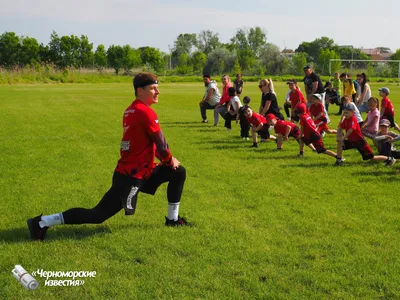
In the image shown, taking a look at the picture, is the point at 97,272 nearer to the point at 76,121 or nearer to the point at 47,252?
the point at 47,252

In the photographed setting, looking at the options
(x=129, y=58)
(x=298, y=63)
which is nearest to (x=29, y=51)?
(x=129, y=58)

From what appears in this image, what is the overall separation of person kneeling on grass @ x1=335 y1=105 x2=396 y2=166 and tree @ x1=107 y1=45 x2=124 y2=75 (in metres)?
87.8

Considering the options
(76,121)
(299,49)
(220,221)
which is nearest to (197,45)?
(299,49)

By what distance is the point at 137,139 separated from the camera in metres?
4.99

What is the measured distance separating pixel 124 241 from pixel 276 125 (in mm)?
6878

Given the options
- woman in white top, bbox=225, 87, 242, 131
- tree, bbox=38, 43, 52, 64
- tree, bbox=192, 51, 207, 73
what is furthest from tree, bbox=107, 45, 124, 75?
woman in white top, bbox=225, 87, 242, 131

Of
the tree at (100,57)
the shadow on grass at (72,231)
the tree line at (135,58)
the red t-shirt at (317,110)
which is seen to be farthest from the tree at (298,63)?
the shadow on grass at (72,231)

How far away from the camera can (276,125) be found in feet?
36.7

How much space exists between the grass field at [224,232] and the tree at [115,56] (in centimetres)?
8662

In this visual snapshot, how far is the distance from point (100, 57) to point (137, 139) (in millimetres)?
91078

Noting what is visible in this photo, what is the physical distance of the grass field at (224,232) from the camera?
4.11 meters

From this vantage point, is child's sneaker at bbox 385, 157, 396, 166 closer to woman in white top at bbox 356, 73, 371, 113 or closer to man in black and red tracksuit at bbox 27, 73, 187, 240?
man in black and red tracksuit at bbox 27, 73, 187, 240

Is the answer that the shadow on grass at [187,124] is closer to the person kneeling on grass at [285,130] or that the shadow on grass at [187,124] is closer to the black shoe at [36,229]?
the person kneeling on grass at [285,130]

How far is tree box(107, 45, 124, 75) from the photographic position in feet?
308
